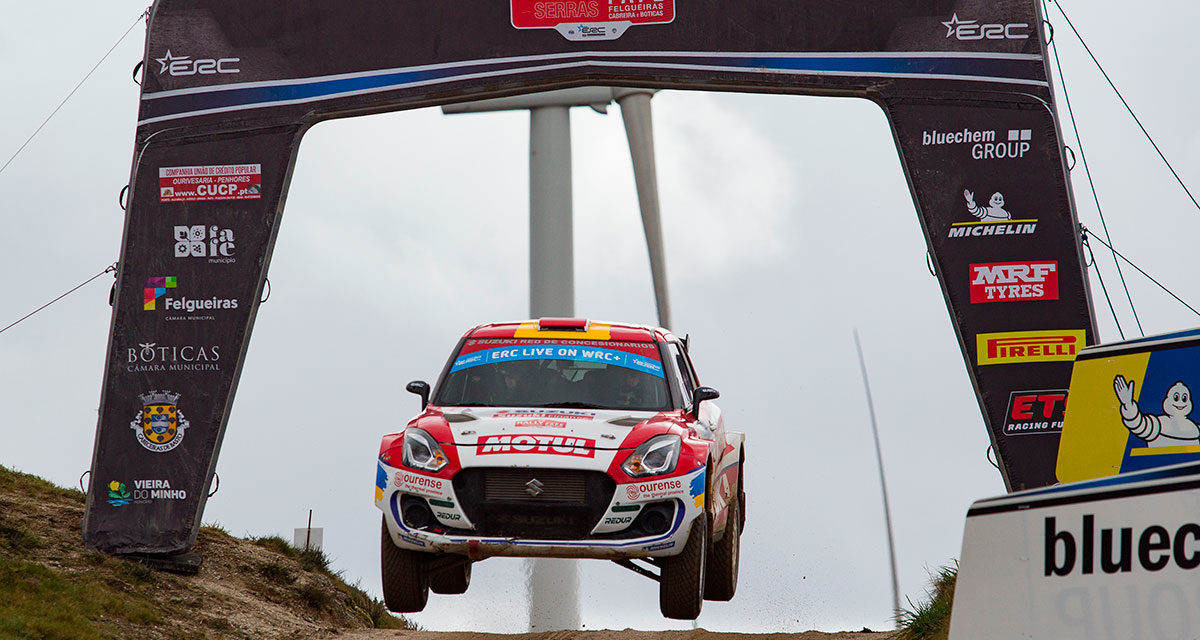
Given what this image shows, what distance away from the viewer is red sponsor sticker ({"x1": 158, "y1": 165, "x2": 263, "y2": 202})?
13344mm

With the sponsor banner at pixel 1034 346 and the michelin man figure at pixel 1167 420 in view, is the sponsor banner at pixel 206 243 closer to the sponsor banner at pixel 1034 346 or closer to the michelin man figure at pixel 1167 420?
the sponsor banner at pixel 1034 346

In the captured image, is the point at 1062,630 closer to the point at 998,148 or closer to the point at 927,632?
the point at 927,632

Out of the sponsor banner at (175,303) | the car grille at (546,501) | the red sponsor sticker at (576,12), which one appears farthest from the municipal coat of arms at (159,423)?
the car grille at (546,501)

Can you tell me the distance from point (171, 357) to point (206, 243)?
46.9 inches

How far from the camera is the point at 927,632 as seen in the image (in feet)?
34.4

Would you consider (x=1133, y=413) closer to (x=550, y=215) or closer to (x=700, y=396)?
(x=700, y=396)

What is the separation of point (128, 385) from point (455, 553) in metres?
5.88

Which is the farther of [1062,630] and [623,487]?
[623,487]

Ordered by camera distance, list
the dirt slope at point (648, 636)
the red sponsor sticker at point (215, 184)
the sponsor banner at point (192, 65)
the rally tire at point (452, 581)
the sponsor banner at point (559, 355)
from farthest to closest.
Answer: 1. the sponsor banner at point (192, 65)
2. the red sponsor sticker at point (215, 184)
3. the dirt slope at point (648, 636)
4. the rally tire at point (452, 581)
5. the sponsor banner at point (559, 355)

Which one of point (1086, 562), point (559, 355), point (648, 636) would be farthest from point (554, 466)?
point (1086, 562)

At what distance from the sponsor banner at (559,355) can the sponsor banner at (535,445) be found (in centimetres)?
115

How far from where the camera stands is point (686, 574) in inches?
352

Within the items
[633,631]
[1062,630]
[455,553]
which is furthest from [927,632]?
[1062,630]

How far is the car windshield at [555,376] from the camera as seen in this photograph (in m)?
9.65
